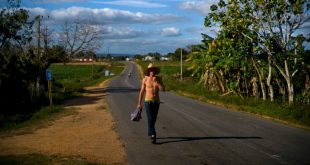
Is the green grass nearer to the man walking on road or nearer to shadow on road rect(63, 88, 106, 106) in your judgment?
the man walking on road

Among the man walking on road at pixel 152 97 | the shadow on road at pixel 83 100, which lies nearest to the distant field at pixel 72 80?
Answer: the shadow on road at pixel 83 100

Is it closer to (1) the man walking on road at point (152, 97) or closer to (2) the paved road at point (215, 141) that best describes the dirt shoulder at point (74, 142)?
(2) the paved road at point (215, 141)

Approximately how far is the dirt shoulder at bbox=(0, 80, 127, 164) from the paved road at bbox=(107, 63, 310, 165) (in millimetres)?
347

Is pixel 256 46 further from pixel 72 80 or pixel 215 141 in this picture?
pixel 72 80

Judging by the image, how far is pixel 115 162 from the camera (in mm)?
9758

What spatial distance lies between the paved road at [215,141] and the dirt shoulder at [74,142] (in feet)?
1.14

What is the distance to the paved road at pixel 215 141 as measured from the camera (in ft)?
32.8

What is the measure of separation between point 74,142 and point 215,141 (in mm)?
3615

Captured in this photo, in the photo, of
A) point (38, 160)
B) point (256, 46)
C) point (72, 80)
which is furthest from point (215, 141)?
point (72, 80)

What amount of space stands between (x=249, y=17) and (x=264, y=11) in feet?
3.35

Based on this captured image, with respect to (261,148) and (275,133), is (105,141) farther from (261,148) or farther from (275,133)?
(275,133)

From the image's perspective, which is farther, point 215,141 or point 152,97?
point 215,141

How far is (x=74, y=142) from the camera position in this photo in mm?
12602

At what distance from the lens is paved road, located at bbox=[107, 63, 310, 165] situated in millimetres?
9992
